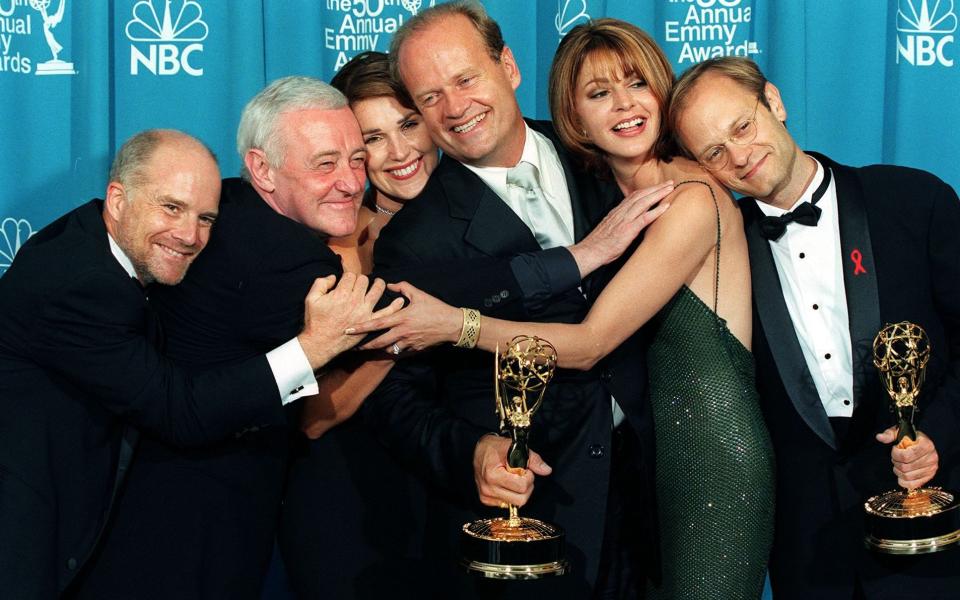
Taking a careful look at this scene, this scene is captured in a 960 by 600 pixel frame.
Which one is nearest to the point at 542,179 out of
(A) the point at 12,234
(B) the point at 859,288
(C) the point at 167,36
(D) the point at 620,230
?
(D) the point at 620,230

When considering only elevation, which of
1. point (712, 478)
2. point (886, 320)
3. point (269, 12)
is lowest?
point (712, 478)

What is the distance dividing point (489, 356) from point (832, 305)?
2.63 ft

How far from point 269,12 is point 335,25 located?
213 millimetres

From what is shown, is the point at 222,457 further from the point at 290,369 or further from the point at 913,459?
the point at 913,459

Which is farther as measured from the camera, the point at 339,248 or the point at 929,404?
the point at 339,248

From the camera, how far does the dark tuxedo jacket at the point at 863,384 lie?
271cm

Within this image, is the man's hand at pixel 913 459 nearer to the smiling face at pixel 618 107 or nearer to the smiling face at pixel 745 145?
the smiling face at pixel 745 145

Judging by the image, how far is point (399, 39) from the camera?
316cm

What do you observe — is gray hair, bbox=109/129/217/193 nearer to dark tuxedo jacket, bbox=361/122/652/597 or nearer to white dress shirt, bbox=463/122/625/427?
dark tuxedo jacket, bbox=361/122/652/597

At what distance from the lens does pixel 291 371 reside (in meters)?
2.65

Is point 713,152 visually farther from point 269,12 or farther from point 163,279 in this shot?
point 269,12

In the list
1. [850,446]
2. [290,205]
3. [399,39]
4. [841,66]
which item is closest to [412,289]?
[290,205]

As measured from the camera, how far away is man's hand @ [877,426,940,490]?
2.47 meters

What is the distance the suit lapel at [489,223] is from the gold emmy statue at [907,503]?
0.86 meters
